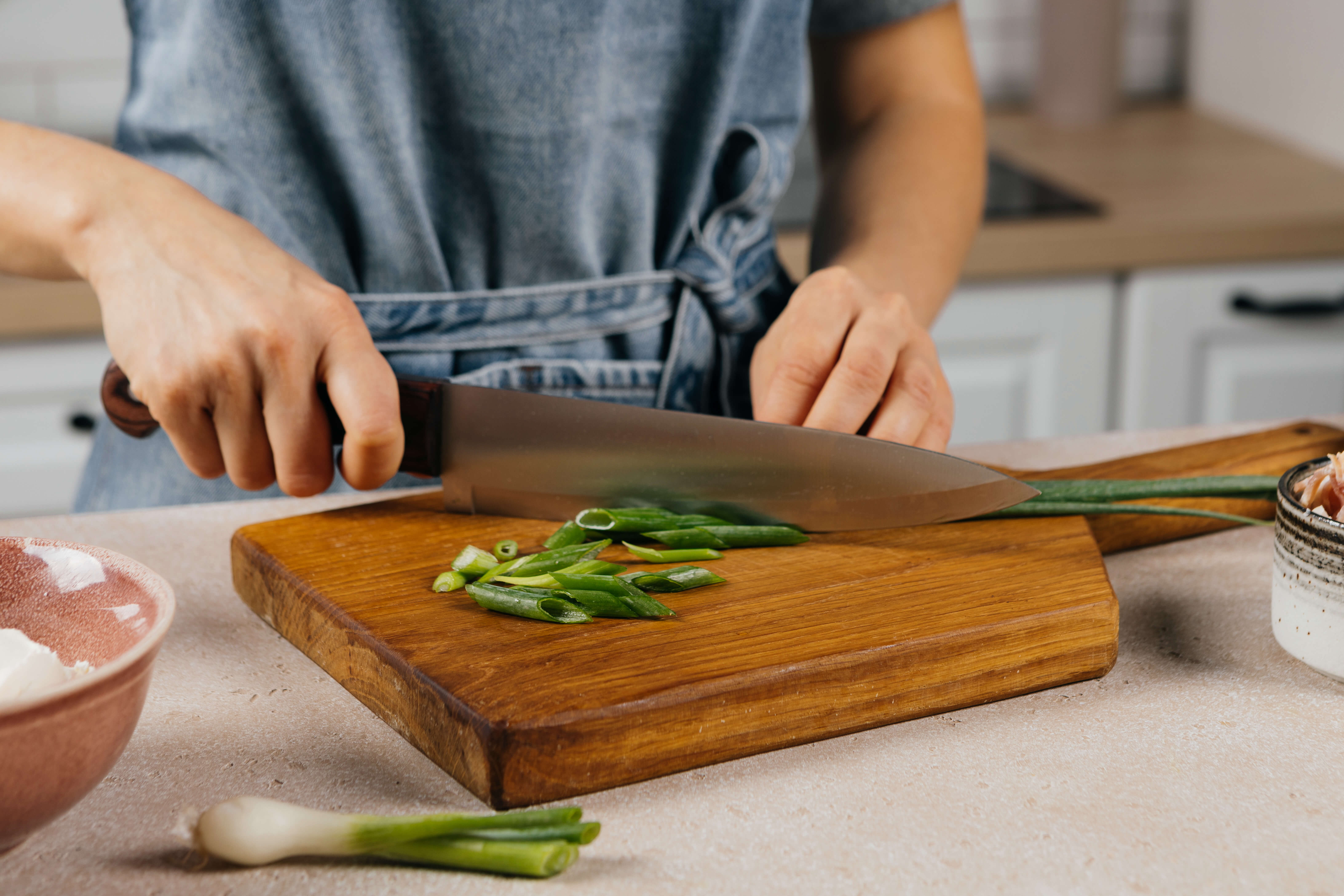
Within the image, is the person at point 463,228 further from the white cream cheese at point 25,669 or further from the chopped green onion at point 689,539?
the white cream cheese at point 25,669

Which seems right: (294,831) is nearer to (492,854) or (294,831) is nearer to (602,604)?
→ (492,854)

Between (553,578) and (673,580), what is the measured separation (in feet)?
0.25

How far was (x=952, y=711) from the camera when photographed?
0.72 m

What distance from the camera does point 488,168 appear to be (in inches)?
43.9

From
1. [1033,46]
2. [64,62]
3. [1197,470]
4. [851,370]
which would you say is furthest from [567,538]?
[1033,46]

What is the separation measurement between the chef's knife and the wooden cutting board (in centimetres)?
3

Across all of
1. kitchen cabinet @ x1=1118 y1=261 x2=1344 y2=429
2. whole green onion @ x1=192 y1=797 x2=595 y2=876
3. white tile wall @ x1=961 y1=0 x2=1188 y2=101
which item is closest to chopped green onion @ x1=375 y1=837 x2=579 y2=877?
whole green onion @ x1=192 y1=797 x2=595 y2=876

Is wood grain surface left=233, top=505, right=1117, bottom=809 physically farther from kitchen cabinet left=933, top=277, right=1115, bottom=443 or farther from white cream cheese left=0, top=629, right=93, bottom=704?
kitchen cabinet left=933, top=277, right=1115, bottom=443

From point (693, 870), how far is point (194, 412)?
1.62ft

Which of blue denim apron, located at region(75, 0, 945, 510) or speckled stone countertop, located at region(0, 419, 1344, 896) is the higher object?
blue denim apron, located at region(75, 0, 945, 510)

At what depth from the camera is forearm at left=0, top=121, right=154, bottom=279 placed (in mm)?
866

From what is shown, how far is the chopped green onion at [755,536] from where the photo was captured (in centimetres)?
86

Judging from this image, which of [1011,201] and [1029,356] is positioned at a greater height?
[1011,201]

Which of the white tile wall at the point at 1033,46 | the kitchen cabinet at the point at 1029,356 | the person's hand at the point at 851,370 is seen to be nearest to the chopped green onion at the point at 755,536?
the person's hand at the point at 851,370
